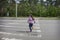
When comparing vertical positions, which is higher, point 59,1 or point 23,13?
point 59,1

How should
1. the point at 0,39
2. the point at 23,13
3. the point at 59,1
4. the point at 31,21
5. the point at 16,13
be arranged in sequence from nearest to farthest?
the point at 59,1 → the point at 0,39 → the point at 31,21 → the point at 23,13 → the point at 16,13

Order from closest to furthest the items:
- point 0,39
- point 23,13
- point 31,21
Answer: point 0,39
point 31,21
point 23,13

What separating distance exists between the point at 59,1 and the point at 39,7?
6008 millimetres

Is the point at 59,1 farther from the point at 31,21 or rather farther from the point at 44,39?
the point at 31,21

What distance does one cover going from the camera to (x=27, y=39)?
335 centimetres

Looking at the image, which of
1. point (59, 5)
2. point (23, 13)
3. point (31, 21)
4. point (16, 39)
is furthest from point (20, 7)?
point (59, 5)

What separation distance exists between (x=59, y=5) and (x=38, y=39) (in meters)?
1.47

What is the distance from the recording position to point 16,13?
24.6 ft

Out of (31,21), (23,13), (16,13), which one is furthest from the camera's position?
(16,13)

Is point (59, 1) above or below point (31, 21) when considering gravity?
above

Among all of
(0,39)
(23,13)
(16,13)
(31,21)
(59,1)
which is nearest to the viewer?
(59,1)

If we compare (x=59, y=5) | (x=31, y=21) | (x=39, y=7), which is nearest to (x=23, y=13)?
(x=39, y=7)

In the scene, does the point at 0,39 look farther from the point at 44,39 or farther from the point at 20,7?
the point at 20,7

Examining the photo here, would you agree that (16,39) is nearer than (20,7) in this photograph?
Yes
